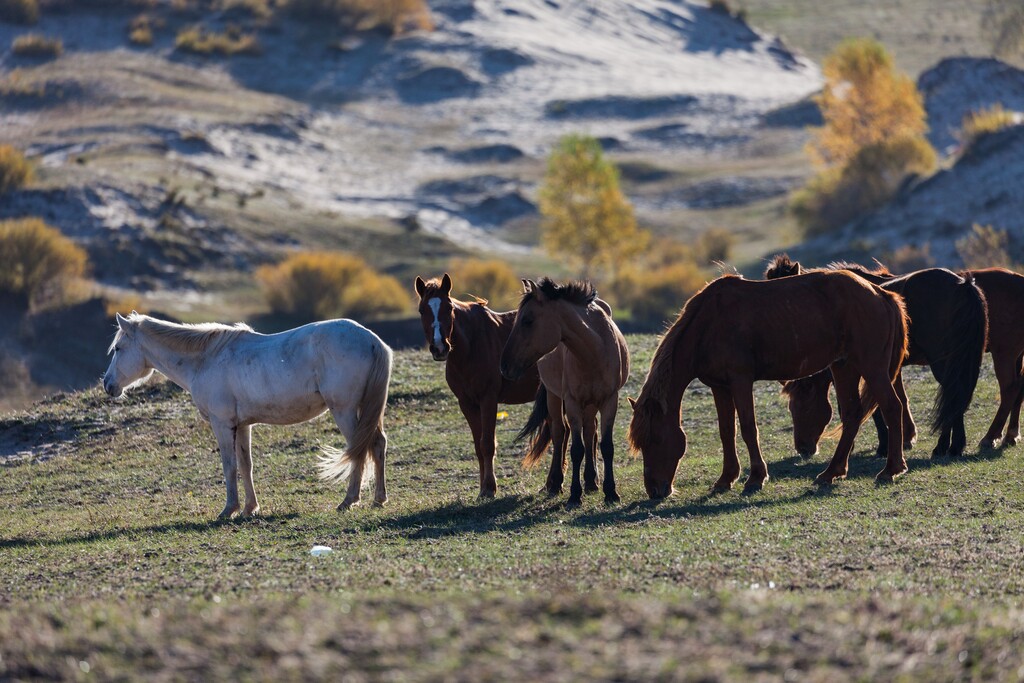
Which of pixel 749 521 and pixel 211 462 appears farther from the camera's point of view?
pixel 211 462

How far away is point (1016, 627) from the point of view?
694 centimetres

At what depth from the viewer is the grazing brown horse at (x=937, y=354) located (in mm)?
14539

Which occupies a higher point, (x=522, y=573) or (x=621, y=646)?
(x=621, y=646)

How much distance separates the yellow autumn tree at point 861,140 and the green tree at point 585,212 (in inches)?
351

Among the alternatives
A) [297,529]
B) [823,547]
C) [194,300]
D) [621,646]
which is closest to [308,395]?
[297,529]

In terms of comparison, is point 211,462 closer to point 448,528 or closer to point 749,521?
point 448,528

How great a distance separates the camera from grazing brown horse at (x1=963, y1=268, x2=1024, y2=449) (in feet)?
50.0

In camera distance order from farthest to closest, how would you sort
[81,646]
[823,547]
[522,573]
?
1. [823,547]
2. [522,573]
3. [81,646]

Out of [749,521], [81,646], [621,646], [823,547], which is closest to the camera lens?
[621,646]

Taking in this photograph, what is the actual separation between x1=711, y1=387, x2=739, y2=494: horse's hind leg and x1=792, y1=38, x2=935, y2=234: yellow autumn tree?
49633mm

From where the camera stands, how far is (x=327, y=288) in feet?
169

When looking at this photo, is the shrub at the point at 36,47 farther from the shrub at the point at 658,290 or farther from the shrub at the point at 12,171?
the shrub at the point at 658,290

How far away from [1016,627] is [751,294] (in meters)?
6.28

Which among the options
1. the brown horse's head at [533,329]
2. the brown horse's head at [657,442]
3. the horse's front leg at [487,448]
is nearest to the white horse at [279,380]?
the horse's front leg at [487,448]
